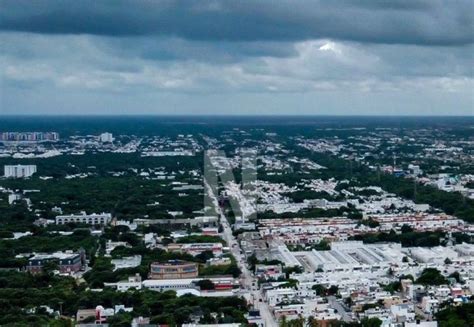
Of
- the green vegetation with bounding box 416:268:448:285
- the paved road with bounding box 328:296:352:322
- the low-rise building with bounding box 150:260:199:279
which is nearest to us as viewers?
the paved road with bounding box 328:296:352:322

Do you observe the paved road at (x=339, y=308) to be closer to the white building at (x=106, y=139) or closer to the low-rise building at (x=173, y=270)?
the low-rise building at (x=173, y=270)

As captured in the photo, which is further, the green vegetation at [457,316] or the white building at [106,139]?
the white building at [106,139]

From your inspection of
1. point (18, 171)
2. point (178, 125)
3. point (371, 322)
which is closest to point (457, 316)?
point (371, 322)

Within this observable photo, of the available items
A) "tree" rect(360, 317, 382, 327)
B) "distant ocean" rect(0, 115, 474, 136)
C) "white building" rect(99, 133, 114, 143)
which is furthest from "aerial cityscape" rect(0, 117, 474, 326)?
"distant ocean" rect(0, 115, 474, 136)

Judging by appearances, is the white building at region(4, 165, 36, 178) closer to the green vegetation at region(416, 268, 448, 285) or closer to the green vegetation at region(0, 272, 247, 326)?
the green vegetation at region(0, 272, 247, 326)

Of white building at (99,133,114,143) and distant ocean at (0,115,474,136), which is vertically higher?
distant ocean at (0,115,474,136)

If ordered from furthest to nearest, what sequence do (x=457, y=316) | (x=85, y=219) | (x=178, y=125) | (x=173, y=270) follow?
(x=178, y=125), (x=85, y=219), (x=173, y=270), (x=457, y=316)

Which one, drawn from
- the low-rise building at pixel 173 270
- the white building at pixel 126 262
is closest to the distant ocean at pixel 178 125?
the white building at pixel 126 262

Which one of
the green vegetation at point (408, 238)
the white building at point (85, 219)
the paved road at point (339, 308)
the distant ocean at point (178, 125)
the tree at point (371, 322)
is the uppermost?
the distant ocean at point (178, 125)

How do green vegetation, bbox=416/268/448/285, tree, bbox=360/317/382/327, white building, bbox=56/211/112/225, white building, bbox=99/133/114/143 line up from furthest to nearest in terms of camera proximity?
1. white building, bbox=99/133/114/143
2. white building, bbox=56/211/112/225
3. green vegetation, bbox=416/268/448/285
4. tree, bbox=360/317/382/327

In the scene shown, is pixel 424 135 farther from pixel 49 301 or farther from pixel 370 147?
pixel 49 301

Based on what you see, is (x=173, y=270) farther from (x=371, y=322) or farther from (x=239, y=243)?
(x=371, y=322)
